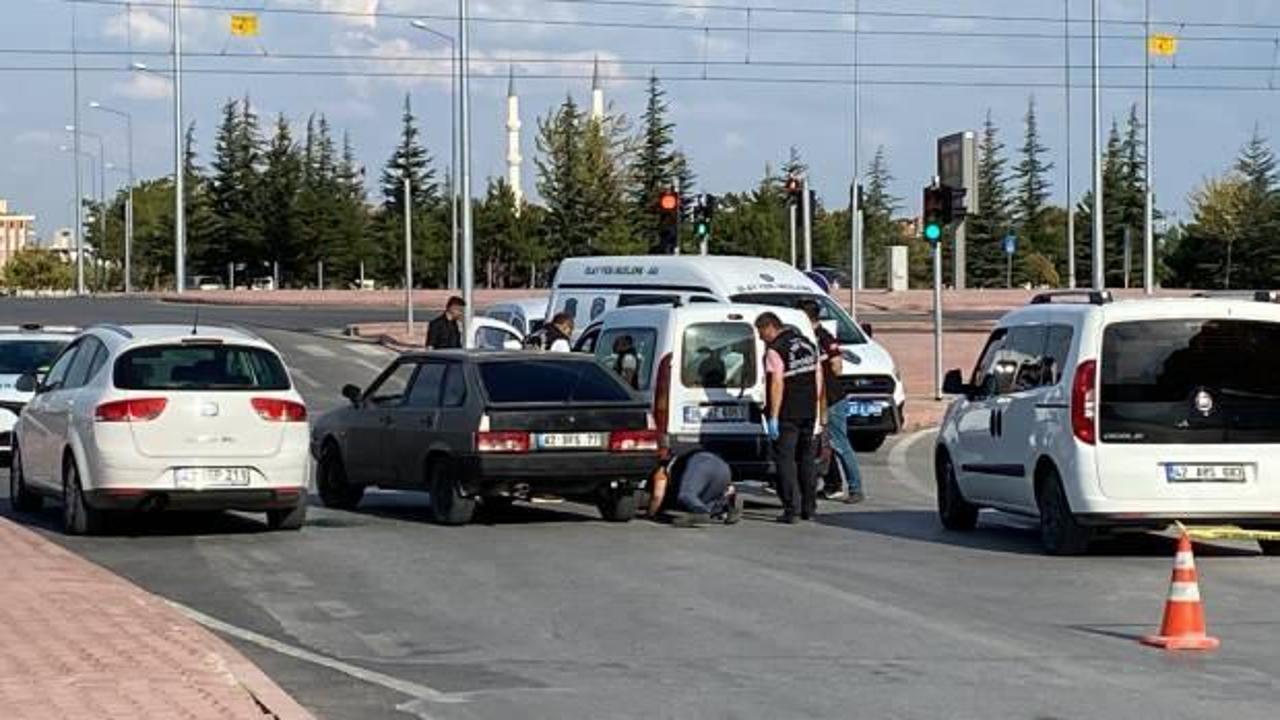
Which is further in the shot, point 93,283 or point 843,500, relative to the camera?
point 93,283

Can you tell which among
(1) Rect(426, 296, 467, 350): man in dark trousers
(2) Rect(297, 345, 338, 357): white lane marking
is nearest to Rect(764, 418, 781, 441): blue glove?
(1) Rect(426, 296, 467, 350): man in dark trousers

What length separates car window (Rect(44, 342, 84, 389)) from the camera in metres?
17.6

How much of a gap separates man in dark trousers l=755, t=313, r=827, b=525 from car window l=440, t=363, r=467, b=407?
2485 mm

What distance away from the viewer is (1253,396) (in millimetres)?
15164

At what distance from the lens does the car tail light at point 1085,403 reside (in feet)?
49.4

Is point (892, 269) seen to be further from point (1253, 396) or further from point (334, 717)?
point (334, 717)

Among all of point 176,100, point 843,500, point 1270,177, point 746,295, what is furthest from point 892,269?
point 843,500

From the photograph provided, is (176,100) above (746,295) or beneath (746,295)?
above

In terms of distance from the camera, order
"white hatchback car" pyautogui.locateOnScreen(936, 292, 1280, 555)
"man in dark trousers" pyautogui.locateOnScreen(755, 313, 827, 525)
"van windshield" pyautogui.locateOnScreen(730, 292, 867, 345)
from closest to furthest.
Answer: "white hatchback car" pyautogui.locateOnScreen(936, 292, 1280, 555)
"man in dark trousers" pyautogui.locateOnScreen(755, 313, 827, 525)
"van windshield" pyautogui.locateOnScreen(730, 292, 867, 345)

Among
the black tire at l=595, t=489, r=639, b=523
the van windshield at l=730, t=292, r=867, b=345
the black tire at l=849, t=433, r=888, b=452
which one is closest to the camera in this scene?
the black tire at l=595, t=489, r=639, b=523

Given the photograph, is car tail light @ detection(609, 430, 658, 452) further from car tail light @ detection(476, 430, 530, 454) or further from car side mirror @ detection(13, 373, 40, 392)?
car side mirror @ detection(13, 373, 40, 392)

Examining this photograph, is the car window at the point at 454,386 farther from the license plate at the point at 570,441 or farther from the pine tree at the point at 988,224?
the pine tree at the point at 988,224

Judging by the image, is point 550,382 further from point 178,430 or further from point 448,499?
point 178,430

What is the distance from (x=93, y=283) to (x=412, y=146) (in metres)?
29.3
